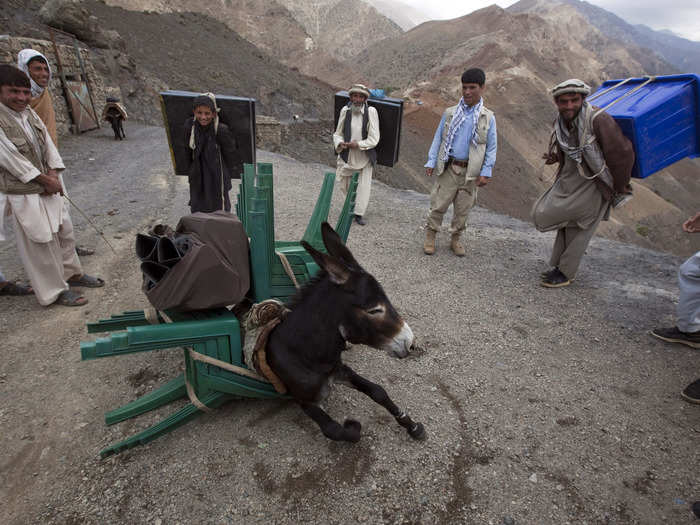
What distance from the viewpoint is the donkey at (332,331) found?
1901mm

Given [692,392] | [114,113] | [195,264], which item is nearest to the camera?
[195,264]

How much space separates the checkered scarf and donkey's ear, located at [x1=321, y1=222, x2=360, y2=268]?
314cm

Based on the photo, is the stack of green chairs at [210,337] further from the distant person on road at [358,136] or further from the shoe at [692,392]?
the distant person on road at [358,136]

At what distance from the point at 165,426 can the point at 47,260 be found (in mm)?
2238

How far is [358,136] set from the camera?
18.5ft

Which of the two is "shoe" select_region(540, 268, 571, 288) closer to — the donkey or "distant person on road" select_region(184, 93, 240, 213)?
the donkey

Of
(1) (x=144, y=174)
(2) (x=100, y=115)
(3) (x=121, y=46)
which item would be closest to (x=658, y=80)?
(1) (x=144, y=174)

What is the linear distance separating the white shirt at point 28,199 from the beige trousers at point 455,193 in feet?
12.9

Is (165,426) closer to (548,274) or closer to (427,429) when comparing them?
(427,429)

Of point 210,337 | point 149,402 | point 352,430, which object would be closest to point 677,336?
point 352,430

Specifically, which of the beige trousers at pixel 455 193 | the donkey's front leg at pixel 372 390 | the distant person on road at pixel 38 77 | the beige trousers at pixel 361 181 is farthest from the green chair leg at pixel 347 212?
the beige trousers at pixel 361 181

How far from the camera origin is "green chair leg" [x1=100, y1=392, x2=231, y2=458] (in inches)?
84.7

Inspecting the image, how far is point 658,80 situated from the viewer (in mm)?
3713

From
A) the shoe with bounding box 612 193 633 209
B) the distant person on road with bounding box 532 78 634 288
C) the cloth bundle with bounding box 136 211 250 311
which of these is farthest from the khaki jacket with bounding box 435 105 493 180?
the cloth bundle with bounding box 136 211 250 311
